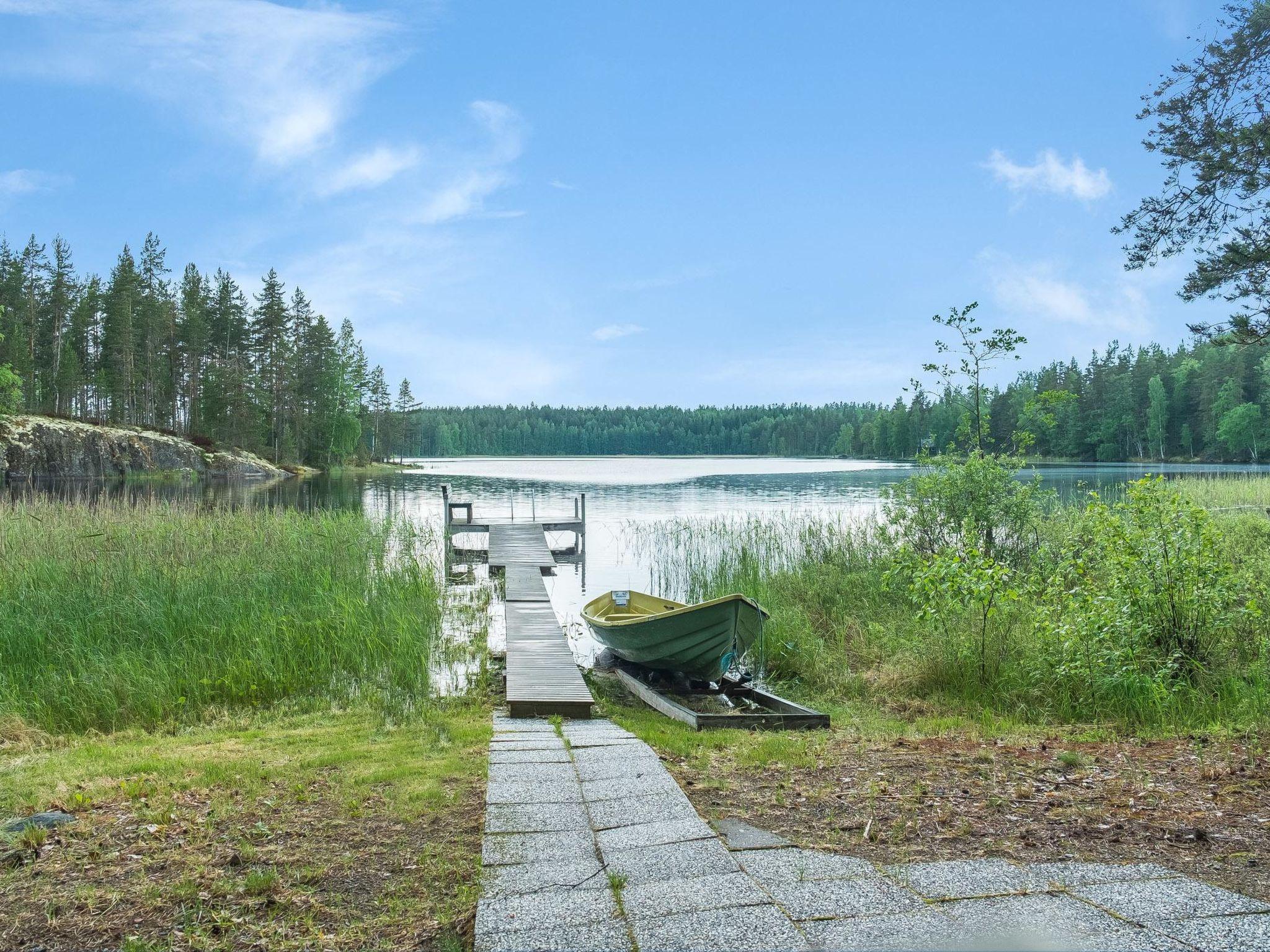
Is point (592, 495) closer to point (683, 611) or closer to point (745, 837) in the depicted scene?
point (683, 611)

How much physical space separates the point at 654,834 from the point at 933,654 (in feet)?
20.5

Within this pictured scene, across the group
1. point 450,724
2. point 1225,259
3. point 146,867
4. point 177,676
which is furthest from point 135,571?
point 1225,259

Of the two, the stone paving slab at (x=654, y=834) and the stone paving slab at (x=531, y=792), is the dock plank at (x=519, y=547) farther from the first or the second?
the stone paving slab at (x=654, y=834)

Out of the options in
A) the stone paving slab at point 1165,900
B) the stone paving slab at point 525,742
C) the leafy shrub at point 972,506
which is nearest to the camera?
the stone paving slab at point 1165,900

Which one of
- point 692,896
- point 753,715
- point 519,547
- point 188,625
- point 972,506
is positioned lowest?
point 753,715

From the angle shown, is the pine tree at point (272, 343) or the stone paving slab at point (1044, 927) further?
the pine tree at point (272, 343)

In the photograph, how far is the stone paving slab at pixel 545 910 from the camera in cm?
341

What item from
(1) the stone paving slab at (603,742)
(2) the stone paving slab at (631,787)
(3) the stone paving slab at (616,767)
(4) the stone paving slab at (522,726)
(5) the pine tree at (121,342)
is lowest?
(4) the stone paving slab at (522,726)

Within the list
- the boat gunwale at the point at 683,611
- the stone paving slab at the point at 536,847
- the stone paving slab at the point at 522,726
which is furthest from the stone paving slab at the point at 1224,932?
the boat gunwale at the point at 683,611

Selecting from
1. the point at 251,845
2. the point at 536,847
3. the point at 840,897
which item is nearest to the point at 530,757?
the point at 536,847

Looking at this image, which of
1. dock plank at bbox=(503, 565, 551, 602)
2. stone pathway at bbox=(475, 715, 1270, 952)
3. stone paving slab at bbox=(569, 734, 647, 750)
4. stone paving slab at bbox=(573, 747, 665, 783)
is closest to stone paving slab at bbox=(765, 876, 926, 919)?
stone pathway at bbox=(475, 715, 1270, 952)

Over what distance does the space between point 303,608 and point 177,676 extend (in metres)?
2.18

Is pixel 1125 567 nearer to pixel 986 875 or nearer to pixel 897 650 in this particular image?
pixel 897 650

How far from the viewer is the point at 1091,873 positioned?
384 centimetres
